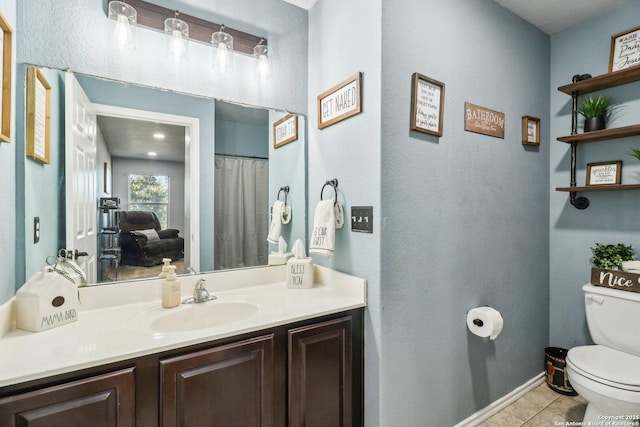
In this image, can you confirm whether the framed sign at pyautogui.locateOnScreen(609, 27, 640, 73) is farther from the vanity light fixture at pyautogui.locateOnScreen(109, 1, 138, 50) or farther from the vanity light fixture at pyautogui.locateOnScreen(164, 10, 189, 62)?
the vanity light fixture at pyautogui.locateOnScreen(109, 1, 138, 50)

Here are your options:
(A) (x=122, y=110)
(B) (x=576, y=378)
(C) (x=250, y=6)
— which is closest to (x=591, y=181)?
(B) (x=576, y=378)

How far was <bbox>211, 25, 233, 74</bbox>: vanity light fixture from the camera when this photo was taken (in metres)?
1.56

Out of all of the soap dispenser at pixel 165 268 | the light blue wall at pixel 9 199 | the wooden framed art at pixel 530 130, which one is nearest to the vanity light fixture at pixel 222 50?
the light blue wall at pixel 9 199

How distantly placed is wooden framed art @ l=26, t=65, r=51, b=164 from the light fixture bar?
475mm

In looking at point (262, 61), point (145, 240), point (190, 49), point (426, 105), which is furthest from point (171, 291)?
point (426, 105)

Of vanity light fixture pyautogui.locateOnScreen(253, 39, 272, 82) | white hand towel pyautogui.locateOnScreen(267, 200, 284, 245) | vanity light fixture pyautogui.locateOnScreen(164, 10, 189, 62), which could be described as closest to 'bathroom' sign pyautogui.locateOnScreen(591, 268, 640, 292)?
white hand towel pyautogui.locateOnScreen(267, 200, 284, 245)

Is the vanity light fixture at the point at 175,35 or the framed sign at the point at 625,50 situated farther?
the framed sign at the point at 625,50

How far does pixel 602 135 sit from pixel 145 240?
8.70ft

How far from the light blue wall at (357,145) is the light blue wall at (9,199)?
1313mm

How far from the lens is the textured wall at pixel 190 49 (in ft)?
4.01

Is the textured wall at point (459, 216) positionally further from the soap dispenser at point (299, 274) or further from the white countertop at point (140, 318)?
the soap dispenser at point (299, 274)

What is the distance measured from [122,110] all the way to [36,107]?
299 mm

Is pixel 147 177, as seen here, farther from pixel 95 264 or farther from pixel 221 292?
pixel 221 292

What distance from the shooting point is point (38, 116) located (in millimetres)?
1184
